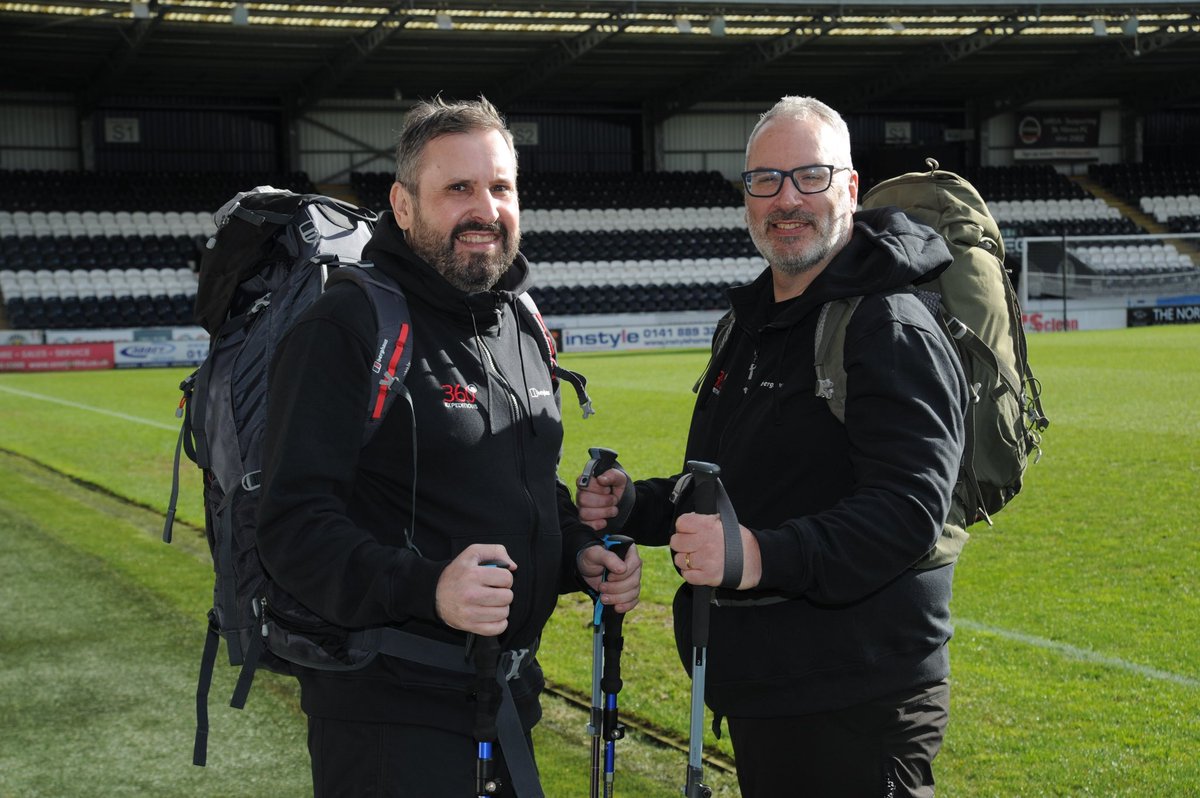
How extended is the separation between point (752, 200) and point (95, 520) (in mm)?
8718

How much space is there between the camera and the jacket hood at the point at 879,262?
2682 millimetres

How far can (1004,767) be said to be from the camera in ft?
15.3

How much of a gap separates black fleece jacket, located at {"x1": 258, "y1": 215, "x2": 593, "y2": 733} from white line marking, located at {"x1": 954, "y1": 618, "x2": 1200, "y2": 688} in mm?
3682

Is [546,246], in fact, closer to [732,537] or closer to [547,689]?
[547,689]

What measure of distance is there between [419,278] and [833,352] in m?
0.88

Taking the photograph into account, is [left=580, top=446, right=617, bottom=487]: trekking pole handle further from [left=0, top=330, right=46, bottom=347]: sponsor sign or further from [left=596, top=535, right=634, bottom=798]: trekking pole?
[left=0, top=330, right=46, bottom=347]: sponsor sign

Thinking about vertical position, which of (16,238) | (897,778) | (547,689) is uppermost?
(16,238)

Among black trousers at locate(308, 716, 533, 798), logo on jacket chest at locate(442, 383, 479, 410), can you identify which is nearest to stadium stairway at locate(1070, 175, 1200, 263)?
logo on jacket chest at locate(442, 383, 479, 410)

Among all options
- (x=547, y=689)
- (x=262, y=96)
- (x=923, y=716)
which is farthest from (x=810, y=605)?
(x=262, y=96)

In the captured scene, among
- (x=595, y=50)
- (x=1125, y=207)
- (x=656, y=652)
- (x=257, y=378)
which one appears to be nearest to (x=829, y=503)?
(x=257, y=378)

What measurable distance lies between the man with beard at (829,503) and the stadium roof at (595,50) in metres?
29.5

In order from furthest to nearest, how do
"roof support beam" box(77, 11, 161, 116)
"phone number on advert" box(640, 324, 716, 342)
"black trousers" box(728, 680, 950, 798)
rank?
1. "phone number on advert" box(640, 324, 716, 342)
2. "roof support beam" box(77, 11, 161, 116)
3. "black trousers" box(728, 680, 950, 798)

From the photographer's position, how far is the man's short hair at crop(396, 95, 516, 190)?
2805mm

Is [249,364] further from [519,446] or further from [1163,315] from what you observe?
[1163,315]
